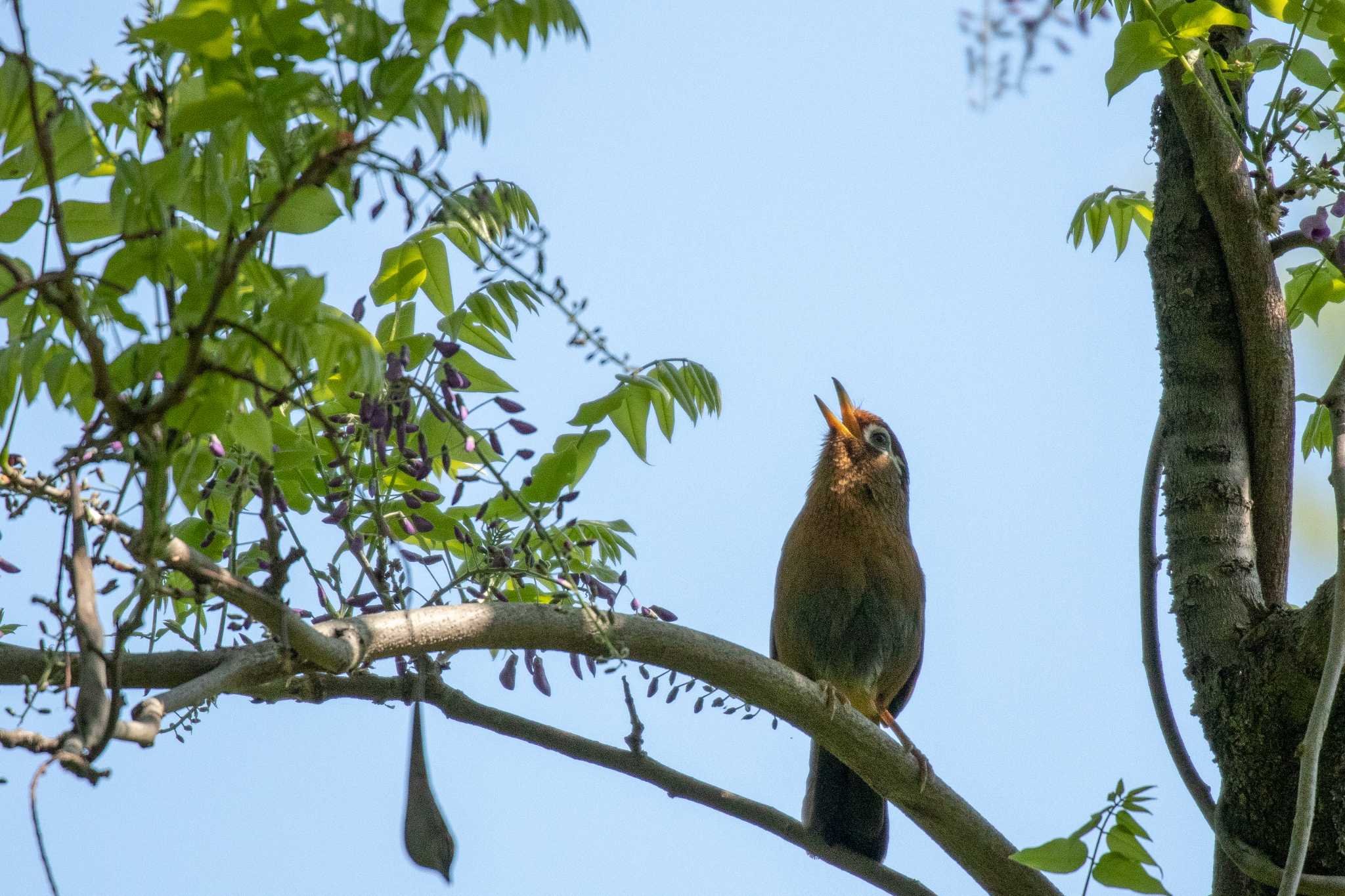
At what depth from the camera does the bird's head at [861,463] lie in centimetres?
540

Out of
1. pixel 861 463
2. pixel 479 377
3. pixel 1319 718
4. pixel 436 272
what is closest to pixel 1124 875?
pixel 1319 718

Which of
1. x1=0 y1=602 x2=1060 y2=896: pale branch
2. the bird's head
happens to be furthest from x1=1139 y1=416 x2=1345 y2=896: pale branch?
the bird's head

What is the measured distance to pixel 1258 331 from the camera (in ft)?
11.3

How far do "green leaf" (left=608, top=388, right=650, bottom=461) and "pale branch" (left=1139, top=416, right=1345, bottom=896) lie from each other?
1.54 meters

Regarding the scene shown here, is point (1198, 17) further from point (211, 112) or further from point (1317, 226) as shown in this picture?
point (211, 112)

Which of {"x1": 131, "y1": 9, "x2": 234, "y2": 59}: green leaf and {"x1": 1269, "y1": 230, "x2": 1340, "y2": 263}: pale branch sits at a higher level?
{"x1": 1269, "y1": 230, "x2": 1340, "y2": 263}: pale branch

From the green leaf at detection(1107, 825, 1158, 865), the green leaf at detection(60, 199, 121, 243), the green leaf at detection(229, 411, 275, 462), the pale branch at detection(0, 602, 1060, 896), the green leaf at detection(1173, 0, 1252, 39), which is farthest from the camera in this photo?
the green leaf at detection(1173, 0, 1252, 39)

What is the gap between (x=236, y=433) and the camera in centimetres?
194

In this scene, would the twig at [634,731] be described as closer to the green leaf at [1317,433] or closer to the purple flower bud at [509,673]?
the purple flower bud at [509,673]

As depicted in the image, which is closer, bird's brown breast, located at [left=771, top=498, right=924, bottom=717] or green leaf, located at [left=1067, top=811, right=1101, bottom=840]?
green leaf, located at [left=1067, top=811, right=1101, bottom=840]

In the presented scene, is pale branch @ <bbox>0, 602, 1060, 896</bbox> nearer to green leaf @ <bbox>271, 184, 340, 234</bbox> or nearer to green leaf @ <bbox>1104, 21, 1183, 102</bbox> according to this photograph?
green leaf @ <bbox>271, 184, 340, 234</bbox>

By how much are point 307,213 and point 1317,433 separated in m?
2.92

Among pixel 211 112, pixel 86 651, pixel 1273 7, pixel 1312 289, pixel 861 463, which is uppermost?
pixel 861 463

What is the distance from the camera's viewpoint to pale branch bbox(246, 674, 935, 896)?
3.08 m
